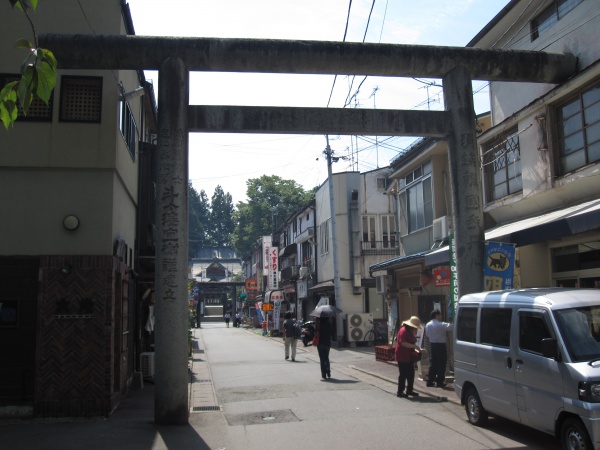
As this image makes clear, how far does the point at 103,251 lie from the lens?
11031 millimetres

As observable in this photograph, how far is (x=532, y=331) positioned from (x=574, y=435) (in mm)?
1504

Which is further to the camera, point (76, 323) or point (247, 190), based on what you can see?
point (247, 190)

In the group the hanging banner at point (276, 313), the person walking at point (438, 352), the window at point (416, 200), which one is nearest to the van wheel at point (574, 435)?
the person walking at point (438, 352)

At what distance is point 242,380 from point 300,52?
972cm

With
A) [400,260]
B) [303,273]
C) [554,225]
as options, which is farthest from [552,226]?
[303,273]

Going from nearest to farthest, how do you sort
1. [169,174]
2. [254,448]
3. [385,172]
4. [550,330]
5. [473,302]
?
[550,330] → [254,448] → [473,302] → [169,174] → [385,172]

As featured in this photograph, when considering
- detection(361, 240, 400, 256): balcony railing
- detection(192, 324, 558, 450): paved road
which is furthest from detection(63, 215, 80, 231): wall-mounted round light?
detection(361, 240, 400, 256): balcony railing

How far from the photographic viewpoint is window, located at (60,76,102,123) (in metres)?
11.2

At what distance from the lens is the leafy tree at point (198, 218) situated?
336 feet

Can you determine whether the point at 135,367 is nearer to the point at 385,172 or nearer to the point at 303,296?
the point at 385,172

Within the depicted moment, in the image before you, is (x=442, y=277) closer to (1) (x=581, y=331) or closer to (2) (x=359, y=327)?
(1) (x=581, y=331)

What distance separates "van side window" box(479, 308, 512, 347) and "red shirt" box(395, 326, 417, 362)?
11.2ft

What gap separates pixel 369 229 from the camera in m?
33.9

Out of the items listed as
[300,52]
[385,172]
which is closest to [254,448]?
[300,52]
